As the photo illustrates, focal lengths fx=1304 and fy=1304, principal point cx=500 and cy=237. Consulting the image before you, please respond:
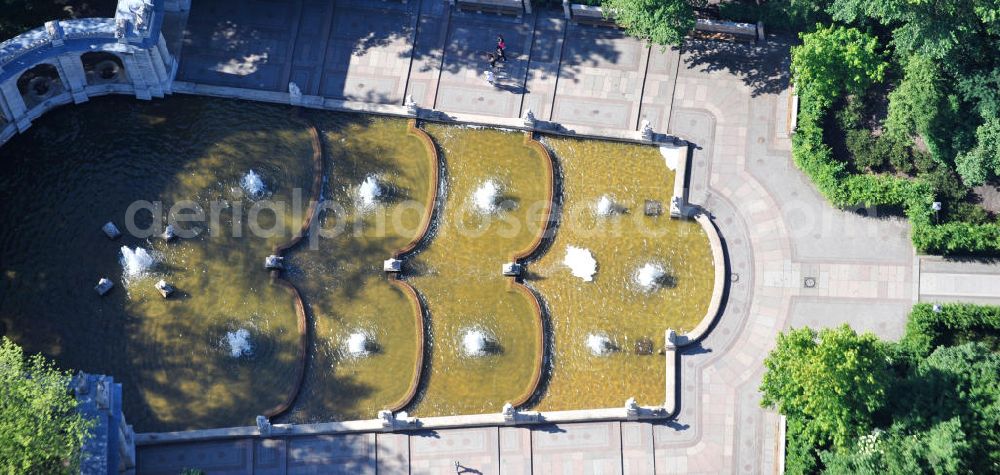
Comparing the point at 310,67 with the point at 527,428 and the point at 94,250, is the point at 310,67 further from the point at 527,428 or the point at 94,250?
the point at 527,428

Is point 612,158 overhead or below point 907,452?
overhead

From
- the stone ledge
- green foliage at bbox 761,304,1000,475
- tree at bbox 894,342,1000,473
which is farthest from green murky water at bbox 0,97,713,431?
tree at bbox 894,342,1000,473

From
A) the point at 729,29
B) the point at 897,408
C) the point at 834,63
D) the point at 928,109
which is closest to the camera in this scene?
the point at 897,408

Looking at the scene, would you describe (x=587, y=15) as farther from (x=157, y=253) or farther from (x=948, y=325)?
(x=157, y=253)

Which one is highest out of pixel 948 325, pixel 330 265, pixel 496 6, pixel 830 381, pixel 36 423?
pixel 496 6

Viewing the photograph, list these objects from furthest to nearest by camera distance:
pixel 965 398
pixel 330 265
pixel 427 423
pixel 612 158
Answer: pixel 612 158, pixel 330 265, pixel 427 423, pixel 965 398

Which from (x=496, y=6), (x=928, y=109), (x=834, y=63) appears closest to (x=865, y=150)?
(x=928, y=109)

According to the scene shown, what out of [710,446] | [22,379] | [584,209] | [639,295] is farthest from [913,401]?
[22,379]
